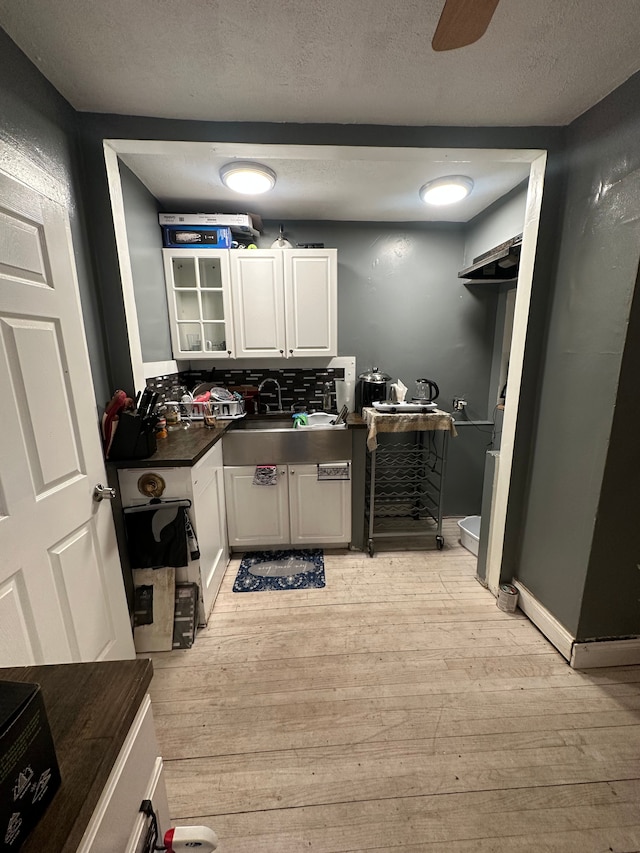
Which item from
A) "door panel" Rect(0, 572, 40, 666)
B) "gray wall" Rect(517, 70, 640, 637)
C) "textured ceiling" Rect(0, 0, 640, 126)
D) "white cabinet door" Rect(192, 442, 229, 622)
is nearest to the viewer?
"door panel" Rect(0, 572, 40, 666)

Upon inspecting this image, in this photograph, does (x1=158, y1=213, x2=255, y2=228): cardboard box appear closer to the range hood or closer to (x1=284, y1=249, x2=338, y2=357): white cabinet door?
(x1=284, y1=249, x2=338, y2=357): white cabinet door

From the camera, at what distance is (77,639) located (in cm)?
116

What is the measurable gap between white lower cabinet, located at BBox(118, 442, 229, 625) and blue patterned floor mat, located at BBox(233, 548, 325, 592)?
170 millimetres

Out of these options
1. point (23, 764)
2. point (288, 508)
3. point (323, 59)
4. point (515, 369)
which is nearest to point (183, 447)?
point (288, 508)

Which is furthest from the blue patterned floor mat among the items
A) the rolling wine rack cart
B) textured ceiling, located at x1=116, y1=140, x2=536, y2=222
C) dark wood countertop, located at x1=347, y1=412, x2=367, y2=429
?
textured ceiling, located at x1=116, y1=140, x2=536, y2=222

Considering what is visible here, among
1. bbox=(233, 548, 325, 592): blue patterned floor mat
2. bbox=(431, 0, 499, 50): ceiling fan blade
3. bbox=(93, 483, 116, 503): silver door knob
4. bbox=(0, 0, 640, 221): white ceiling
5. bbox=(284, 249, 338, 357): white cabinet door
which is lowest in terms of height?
bbox=(233, 548, 325, 592): blue patterned floor mat

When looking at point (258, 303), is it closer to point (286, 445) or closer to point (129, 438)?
point (286, 445)

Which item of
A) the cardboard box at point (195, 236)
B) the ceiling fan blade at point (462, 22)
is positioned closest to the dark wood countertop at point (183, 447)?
the cardboard box at point (195, 236)

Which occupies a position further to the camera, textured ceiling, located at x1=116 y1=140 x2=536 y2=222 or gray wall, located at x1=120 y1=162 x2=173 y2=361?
gray wall, located at x1=120 y1=162 x2=173 y2=361

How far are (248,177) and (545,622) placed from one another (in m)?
2.89

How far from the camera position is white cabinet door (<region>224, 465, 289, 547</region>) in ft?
7.38

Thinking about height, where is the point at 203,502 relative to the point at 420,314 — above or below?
below

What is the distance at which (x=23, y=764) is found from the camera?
1.34ft

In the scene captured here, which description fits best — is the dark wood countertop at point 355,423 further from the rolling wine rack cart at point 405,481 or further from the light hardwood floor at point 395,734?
the light hardwood floor at point 395,734
